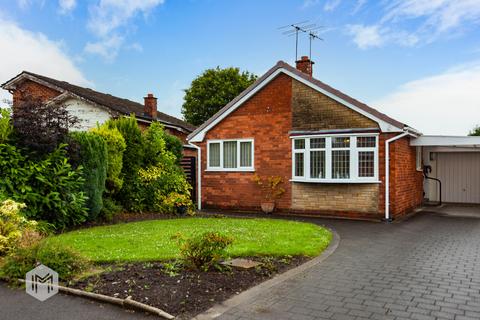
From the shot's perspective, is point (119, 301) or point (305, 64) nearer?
point (119, 301)

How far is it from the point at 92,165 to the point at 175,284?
715 centimetres

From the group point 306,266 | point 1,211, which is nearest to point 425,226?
point 306,266

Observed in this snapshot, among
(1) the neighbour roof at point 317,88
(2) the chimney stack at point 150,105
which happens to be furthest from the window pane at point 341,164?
(2) the chimney stack at point 150,105

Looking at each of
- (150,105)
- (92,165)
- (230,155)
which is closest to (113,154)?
(92,165)

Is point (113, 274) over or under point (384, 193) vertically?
under

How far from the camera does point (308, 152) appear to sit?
1423 centimetres

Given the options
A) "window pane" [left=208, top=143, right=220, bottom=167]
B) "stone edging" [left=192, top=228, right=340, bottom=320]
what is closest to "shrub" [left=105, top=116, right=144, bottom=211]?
"window pane" [left=208, top=143, right=220, bottom=167]

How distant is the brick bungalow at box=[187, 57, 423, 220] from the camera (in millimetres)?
13172

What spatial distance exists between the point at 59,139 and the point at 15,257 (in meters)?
5.54

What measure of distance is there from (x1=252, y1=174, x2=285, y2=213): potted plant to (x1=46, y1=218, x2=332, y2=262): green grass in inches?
90.9

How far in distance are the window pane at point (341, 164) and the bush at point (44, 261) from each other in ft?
30.6

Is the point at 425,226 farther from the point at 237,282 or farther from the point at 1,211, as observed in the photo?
the point at 1,211

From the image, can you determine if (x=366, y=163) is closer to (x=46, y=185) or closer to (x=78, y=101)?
(x=46, y=185)

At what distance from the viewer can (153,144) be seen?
590 inches
